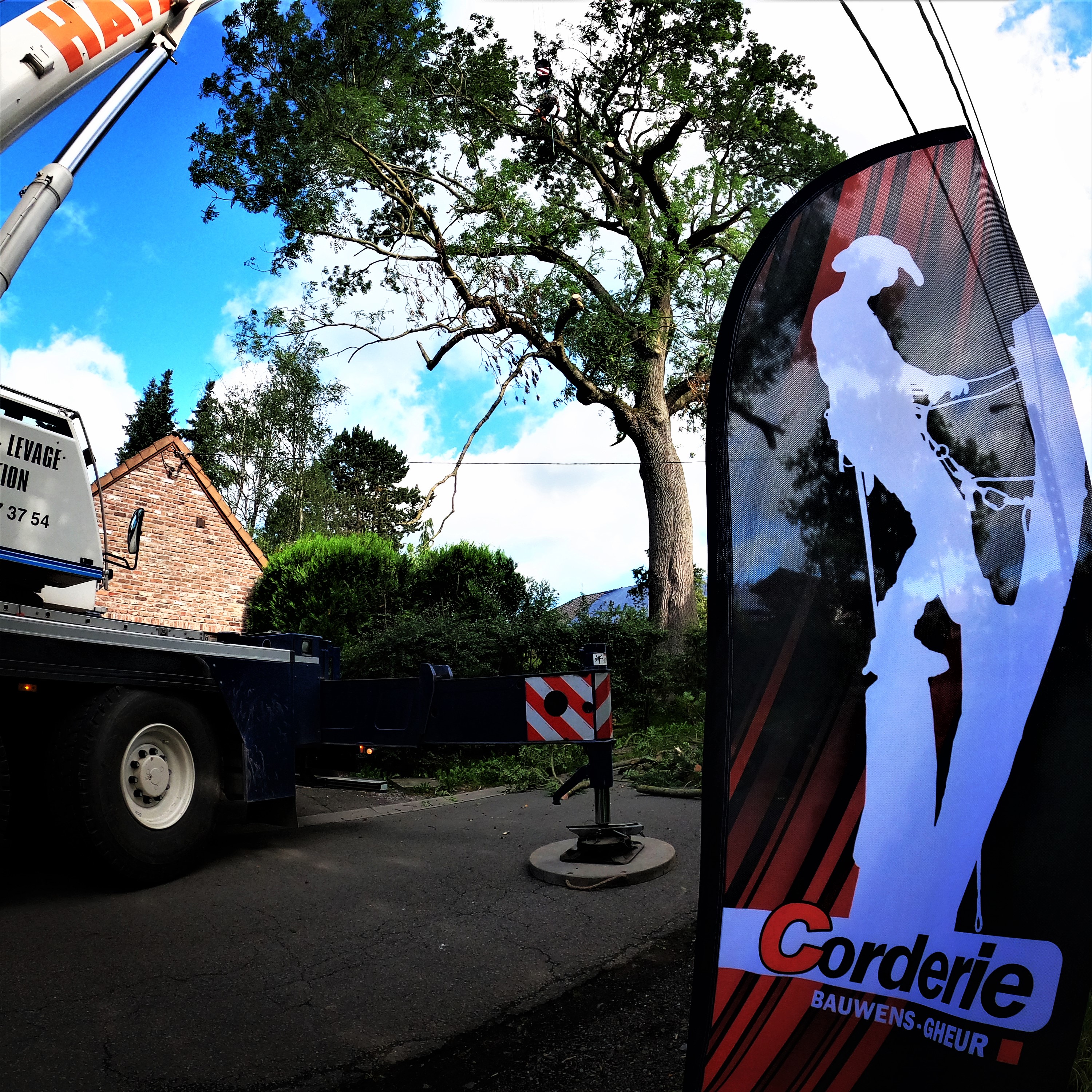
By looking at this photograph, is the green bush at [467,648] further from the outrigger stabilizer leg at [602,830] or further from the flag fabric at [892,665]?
the flag fabric at [892,665]

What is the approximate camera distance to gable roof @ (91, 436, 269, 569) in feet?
A: 60.0

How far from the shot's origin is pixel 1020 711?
1786 mm

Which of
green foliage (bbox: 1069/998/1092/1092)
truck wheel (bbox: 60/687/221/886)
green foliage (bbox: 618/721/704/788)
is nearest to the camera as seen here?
green foliage (bbox: 1069/998/1092/1092)

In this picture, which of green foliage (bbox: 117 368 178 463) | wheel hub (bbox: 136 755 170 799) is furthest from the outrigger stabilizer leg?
green foliage (bbox: 117 368 178 463)

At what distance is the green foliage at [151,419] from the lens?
5256 cm

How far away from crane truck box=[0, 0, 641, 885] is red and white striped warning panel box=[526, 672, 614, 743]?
1cm

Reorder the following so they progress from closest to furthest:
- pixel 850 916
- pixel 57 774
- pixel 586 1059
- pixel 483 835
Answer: pixel 850 916 < pixel 586 1059 < pixel 57 774 < pixel 483 835

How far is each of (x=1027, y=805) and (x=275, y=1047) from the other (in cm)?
255

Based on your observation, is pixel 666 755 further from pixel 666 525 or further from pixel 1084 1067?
Answer: pixel 1084 1067

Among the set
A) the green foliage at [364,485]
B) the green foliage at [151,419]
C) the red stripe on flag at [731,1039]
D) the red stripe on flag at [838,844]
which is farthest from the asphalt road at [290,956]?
the green foliage at [151,419]

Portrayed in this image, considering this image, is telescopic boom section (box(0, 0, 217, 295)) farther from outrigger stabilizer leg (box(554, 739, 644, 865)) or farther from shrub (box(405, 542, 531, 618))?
shrub (box(405, 542, 531, 618))

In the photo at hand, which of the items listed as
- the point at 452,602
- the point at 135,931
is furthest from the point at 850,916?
the point at 452,602

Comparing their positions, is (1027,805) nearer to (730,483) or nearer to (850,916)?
(850,916)

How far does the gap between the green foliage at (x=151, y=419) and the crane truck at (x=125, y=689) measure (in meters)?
50.5
